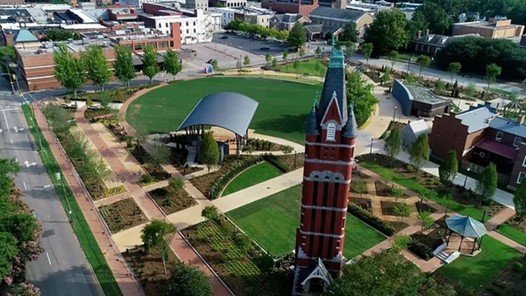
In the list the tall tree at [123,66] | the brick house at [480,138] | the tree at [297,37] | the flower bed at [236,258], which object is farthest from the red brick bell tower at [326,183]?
the tree at [297,37]

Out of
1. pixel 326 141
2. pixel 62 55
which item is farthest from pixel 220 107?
pixel 62 55

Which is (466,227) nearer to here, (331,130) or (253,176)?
(331,130)

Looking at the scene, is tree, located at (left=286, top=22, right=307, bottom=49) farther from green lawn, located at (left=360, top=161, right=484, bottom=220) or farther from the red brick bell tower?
the red brick bell tower

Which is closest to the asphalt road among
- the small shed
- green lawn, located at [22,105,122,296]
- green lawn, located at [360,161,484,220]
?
green lawn, located at [22,105,122,296]

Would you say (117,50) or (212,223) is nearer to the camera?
(212,223)

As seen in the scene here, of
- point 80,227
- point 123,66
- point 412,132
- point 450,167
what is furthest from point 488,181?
point 123,66

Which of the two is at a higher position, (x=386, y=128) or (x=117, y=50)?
(x=117, y=50)

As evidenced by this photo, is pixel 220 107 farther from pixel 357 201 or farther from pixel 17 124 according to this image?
pixel 17 124
